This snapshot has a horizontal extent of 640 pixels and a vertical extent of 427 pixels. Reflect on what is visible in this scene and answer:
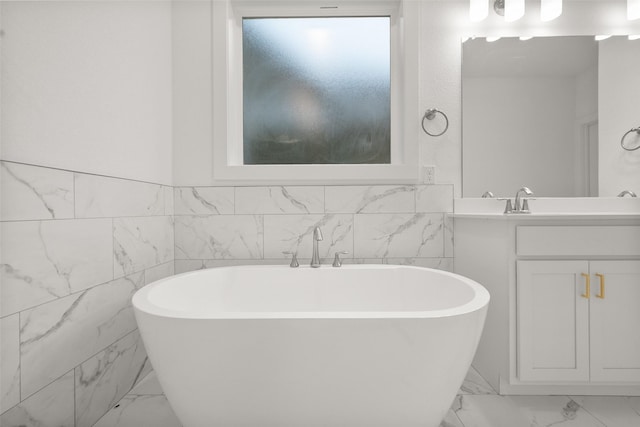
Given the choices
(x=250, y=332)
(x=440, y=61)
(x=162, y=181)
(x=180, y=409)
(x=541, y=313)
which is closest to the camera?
(x=250, y=332)

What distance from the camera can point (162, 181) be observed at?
1.80 meters

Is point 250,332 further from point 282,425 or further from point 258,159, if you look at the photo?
point 258,159

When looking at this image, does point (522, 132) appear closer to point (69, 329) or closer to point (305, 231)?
point (305, 231)

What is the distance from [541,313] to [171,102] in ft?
7.22

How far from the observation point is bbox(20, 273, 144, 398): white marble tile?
0.97 metres

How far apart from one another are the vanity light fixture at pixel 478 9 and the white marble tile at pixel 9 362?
2509mm

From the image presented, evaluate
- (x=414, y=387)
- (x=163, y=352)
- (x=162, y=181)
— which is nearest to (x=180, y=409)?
(x=163, y=352)

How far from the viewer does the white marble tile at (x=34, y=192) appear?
0.90m

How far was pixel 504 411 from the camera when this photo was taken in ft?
4.42

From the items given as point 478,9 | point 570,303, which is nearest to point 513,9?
point 478,9

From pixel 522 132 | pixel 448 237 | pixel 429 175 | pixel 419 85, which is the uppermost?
pixel 419 85

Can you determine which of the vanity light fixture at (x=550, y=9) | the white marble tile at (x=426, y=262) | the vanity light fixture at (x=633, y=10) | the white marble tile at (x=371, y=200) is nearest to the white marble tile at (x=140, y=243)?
the white marble tile at (x=371, y=200)

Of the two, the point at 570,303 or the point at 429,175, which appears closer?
the point at 570,303

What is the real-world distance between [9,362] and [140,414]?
0.60 meters
